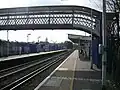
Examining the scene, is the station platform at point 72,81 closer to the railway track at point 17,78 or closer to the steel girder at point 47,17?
the railway track at point 17,78

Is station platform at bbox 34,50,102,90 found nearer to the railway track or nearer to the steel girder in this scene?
the railway track

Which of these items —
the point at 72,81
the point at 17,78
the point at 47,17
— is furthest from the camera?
the point at 47,17

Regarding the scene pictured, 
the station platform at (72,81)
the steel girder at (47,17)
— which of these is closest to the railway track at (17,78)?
the station platform at (72,81)

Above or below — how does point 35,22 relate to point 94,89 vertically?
above

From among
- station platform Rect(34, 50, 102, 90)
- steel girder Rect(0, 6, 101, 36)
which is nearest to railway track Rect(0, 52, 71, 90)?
station platform Rect(34, 50, 102, 90)

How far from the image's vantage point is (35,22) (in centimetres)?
5725

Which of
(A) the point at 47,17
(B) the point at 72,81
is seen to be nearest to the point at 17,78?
(B) the point at 72,81

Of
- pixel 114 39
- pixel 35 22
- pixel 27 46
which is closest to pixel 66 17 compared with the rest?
pixel 35 22

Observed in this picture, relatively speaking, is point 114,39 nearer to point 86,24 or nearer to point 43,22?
point 86,24

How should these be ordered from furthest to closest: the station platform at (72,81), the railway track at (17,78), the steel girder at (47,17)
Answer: the steel girder at (47,17), the railway track at (17,78), the station platform at (72,81)

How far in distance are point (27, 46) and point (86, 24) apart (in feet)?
86.0

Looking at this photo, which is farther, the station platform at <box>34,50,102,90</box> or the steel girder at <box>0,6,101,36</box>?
the steel girder at <box>0,6,101,36</box>

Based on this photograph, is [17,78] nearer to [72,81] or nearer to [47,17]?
[72,81]

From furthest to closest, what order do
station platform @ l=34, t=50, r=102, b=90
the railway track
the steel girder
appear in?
the steel girder, the railway track, station platform @ l=34, t=50, r=102, b=90
